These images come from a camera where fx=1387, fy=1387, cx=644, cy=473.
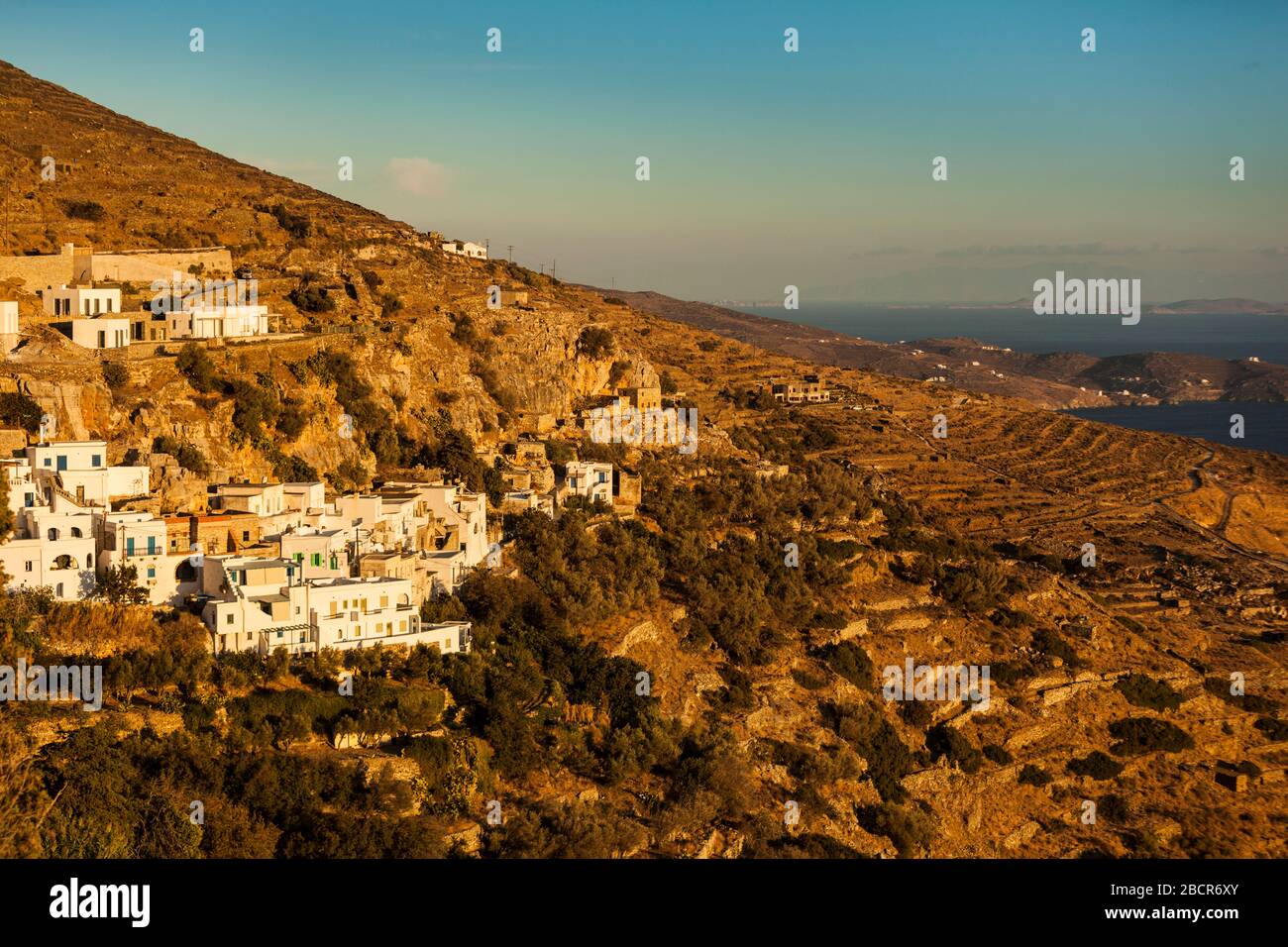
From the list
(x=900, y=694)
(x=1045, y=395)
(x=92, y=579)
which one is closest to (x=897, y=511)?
(x=900, y=694)

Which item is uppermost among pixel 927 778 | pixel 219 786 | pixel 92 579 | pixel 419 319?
pixel 419 319

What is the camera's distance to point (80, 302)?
2900 centimetres

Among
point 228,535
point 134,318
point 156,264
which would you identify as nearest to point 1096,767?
point 228,535

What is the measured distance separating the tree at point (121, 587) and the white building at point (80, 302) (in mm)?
10455

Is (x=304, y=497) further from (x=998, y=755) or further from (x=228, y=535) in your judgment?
(x=998, y=755)

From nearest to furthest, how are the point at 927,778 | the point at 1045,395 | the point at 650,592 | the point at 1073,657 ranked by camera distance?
the point at 927,778 < the point at 650,592 < the point at 1073,657 < the point at 1045,395

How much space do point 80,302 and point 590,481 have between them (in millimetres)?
11431

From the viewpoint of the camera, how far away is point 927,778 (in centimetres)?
2573

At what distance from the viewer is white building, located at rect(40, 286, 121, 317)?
2900 cm

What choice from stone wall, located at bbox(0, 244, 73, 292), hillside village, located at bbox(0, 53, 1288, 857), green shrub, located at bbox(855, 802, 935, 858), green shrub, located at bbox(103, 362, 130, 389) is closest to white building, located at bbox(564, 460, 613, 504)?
hillside village, located at bbox(0, 53, 1288, 857)

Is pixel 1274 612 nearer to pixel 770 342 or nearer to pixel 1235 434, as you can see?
pixel 1235 434

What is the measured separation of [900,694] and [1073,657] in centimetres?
542

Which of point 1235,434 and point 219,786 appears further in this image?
point 1235,434
